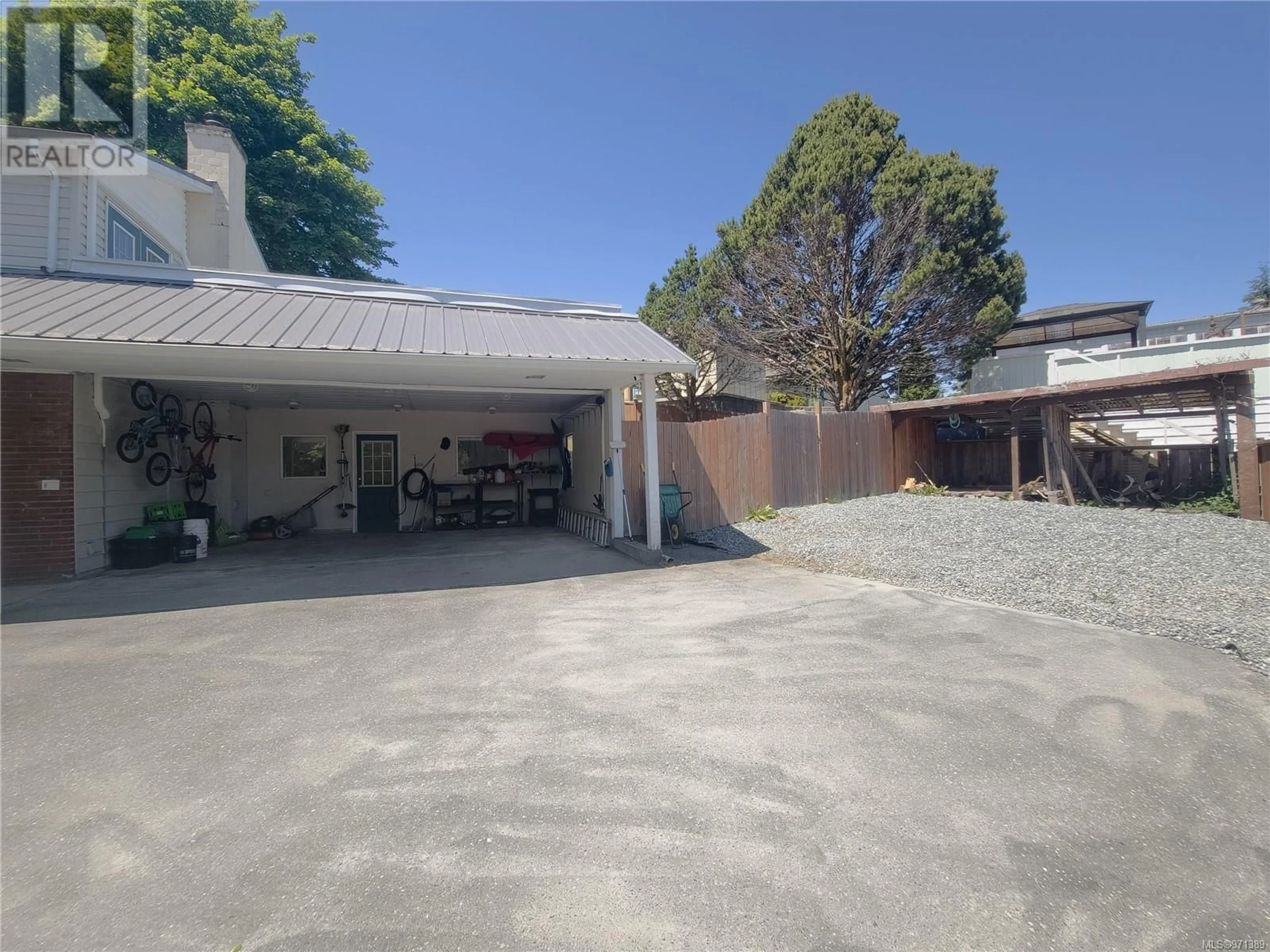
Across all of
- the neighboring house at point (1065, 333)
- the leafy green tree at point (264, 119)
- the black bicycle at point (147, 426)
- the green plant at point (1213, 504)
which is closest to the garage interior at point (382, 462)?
the black bicycle at point (147, 426)

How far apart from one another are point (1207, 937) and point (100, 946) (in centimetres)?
373

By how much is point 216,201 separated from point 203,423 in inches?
198

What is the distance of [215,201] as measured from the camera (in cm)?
1260

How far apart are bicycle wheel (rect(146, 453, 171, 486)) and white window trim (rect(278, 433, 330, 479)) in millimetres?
3088

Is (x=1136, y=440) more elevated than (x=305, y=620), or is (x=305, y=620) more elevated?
(x=1136, y=440)

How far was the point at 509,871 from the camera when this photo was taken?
228 cm

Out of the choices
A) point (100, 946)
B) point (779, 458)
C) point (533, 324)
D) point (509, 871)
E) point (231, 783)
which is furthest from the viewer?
point (779, 458)

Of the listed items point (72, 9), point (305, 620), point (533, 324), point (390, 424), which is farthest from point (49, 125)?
point (305, 620)

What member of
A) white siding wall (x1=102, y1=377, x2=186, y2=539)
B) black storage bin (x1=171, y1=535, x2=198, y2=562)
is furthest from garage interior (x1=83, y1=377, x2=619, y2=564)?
black storage bin (x1=171, y1=535, x2=198, y2=562)

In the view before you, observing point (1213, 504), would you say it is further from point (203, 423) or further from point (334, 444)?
point (203, 423)

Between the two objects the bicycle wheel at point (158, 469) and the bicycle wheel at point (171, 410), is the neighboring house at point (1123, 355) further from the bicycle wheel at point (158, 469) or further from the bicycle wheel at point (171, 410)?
the bicycle wheel at point (158, 469)

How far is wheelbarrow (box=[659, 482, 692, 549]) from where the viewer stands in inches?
402

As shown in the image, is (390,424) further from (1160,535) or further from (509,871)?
(1160,535)

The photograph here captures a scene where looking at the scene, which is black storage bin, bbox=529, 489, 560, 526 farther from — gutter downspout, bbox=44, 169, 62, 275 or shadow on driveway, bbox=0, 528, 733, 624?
gutter downspout, bbox=44, 169, 62, 275
